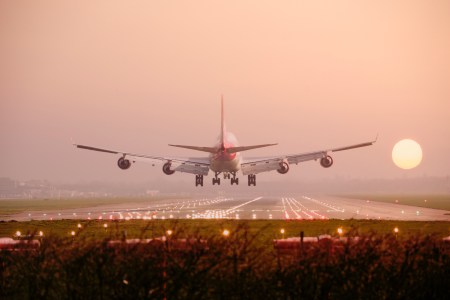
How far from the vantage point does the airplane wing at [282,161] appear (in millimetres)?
84625

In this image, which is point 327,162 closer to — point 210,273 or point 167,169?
point 167,169

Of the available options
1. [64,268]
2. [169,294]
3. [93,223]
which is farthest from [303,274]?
[93,223]

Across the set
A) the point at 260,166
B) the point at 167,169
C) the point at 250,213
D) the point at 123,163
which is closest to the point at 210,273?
the point at 123,163

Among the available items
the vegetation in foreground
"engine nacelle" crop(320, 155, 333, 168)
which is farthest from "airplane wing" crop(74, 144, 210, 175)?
the vegetation in foreground

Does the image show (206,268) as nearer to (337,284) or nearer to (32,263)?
(337,284)

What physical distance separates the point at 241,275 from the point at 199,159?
79167 mm

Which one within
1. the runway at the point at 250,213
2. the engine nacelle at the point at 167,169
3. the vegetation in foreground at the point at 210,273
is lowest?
the vegetation in foreground at the point at 210,273

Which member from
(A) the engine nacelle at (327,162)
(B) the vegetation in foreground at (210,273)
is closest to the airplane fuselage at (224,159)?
(A) the engine nacelle at (327,162)

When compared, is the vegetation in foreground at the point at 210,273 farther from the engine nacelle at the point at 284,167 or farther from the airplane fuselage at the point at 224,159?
the engine nacelle at the point at 284,167

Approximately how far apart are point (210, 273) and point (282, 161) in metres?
72.1

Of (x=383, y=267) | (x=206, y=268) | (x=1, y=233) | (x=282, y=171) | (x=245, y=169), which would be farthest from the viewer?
(x=245, y=169)

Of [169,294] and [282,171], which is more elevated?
[282,171]

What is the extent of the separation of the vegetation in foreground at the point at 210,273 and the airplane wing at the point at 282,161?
213ft

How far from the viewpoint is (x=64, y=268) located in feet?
55.7
